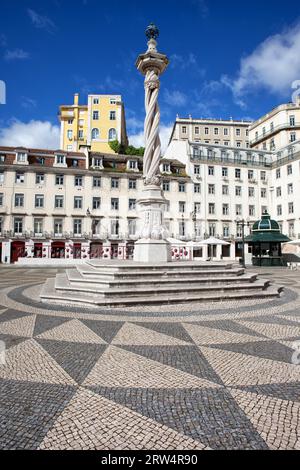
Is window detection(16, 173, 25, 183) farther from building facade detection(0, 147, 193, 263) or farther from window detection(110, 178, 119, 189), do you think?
window detection(110, 178, 119, 189)

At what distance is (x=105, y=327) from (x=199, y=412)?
3.46 m

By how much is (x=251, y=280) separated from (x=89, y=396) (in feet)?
30.0

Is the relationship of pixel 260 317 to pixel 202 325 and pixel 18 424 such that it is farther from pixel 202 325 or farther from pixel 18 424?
pixel 18 424

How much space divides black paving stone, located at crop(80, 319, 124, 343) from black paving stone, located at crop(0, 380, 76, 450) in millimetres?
1838

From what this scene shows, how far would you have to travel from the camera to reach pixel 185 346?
4.77m

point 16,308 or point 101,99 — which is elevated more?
point 101,99

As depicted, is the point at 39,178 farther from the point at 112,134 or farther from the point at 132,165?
the point at 112,134

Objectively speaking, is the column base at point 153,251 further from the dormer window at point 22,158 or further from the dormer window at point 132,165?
the dormer window at point 22,158

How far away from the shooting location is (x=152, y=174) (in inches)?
512

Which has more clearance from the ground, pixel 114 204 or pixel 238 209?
pixel 238 209

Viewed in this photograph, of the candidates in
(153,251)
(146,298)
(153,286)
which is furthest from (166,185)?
(146,298)

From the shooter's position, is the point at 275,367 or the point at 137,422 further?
the point at 275,367
